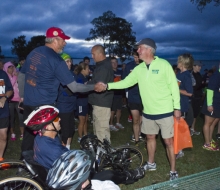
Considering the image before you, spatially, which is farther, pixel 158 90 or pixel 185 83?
pixel 185 83

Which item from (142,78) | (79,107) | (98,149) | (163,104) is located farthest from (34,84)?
(79,107)

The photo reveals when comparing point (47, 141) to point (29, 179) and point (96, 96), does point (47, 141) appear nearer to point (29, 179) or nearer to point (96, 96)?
point (29, 179)

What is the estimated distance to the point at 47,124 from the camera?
331 centimetres

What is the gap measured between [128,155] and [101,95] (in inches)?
55.1

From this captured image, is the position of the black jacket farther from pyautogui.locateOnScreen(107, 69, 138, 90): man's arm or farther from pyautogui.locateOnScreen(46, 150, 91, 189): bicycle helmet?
pyautogui.locateOnScreen(46, 150, 91, 189): bicycle helmet

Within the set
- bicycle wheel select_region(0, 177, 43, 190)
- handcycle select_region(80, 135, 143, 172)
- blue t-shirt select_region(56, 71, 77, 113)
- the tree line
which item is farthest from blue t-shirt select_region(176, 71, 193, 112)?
the tree line

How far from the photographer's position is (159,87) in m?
4.53

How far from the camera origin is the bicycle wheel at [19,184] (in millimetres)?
3072

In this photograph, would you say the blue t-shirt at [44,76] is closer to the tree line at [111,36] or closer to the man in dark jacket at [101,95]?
the man in dark jacket at [101,95]

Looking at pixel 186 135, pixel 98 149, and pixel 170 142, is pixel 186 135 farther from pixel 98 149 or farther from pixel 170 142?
pixel 98 149

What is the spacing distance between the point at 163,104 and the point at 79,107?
293 centimetres

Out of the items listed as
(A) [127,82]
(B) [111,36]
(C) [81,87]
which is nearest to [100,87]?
(A) [127,82]

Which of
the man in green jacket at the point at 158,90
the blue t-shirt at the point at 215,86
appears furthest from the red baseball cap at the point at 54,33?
the blue t-shirt at the point at 215,86

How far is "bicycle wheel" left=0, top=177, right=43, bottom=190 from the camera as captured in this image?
10.1ft
